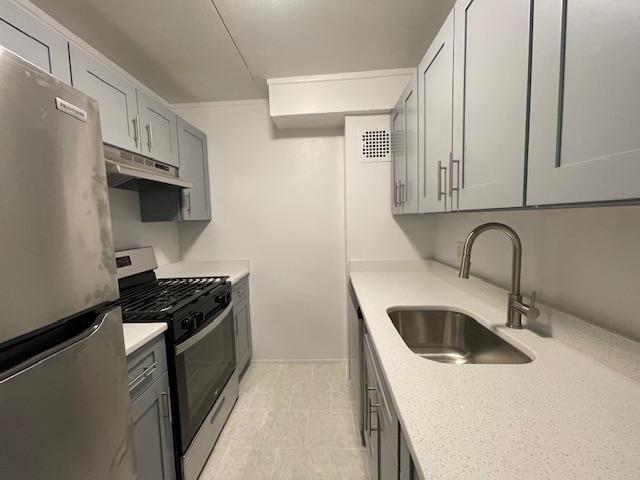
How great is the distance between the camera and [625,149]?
476 mm

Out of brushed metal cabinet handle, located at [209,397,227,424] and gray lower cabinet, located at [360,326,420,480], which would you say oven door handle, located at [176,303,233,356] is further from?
gray lower cabinet, located at [360,326,420,480]

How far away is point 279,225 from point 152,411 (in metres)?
1.70

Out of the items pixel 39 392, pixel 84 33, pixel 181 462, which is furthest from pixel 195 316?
pixel 84 33

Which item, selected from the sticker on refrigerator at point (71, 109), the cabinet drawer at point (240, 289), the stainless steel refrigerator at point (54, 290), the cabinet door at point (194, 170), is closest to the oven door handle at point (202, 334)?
the cabinet drawer at point (240, 289)

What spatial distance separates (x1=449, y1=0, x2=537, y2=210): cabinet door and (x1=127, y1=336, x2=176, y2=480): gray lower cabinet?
1416 millimetres

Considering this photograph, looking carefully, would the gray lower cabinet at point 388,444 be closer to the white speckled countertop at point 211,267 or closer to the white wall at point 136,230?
the white speckled countertop at point 211,267

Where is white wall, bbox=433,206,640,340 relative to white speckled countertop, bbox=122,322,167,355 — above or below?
above

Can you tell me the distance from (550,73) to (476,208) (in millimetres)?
423

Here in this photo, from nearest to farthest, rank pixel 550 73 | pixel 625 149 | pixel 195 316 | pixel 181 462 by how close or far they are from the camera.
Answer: pixel 625 149
pixel 550 73
pixel 181 462
pixel 195 316

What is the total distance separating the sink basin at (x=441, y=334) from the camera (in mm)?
1240

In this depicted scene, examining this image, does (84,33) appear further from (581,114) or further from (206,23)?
(581,114)

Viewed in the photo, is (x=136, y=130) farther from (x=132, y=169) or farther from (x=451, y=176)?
(x=451, y=176)

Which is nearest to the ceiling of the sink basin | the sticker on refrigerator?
Answer: the sticker on refrigerator

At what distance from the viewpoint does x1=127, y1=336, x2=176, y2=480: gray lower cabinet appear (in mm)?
1033
